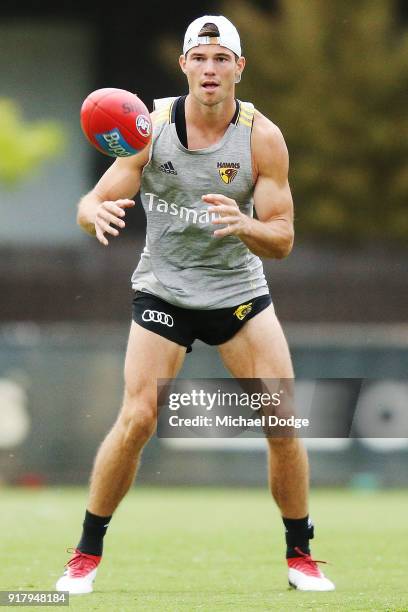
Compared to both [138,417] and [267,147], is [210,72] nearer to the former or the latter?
[267,147]

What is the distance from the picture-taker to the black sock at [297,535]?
7.32 metres

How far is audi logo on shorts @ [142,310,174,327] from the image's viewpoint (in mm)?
7219

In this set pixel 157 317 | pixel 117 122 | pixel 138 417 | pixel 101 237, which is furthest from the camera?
pixel 157 317

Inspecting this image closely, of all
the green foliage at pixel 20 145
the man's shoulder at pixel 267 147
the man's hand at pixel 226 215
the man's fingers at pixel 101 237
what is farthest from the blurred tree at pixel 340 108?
the man's fingers at pixel 101 237

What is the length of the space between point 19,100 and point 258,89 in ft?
17.6

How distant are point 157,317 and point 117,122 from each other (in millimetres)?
1001

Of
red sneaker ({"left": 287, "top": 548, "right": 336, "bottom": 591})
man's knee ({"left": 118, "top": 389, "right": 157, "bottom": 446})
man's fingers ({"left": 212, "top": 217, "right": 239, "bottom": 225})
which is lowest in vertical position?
red sneaker ({"left": 287, "top": 548, "right": 336, "bottom": 591})

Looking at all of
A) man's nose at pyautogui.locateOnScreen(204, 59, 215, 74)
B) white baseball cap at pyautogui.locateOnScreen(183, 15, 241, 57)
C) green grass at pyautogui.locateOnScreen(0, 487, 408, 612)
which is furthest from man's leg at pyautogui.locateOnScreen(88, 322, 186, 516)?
white baseball cap at pyautogui.locateOnScreen(183, 15, 241, 57)

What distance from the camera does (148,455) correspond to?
14898mm

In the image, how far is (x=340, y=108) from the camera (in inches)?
1021

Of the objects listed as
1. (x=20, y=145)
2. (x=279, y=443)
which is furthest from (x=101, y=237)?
(x=20, y=145)

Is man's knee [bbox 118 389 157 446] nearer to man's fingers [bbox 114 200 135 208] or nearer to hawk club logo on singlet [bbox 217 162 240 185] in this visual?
man's fingers [bbox 114 200 135 208]

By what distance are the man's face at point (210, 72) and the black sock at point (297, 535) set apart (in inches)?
83.9

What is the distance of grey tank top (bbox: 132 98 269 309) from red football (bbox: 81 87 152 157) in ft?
1.02
